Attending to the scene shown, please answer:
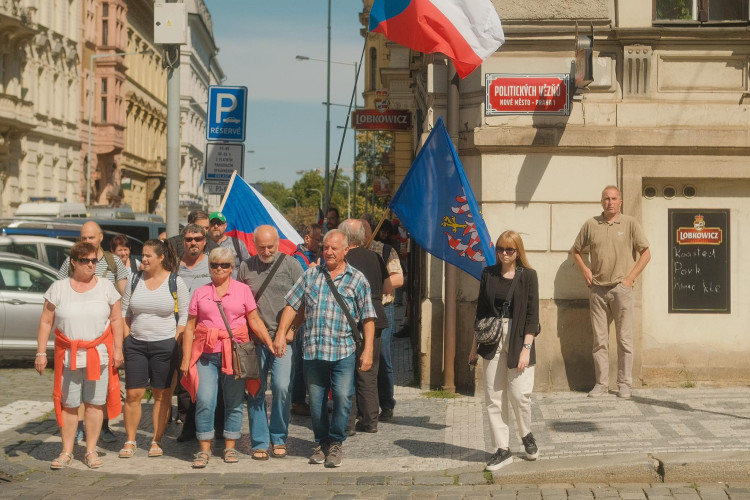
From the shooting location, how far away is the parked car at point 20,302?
14.7 m

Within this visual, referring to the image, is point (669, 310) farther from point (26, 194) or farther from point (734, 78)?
point (26, 194)

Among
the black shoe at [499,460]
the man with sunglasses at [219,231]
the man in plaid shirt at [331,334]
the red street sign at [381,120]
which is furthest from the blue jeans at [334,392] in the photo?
the red street sign at [381,120]

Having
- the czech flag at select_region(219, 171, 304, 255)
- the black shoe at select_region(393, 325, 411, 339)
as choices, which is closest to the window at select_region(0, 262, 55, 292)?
the czech flag at select_region(219, 171, 304, 255)

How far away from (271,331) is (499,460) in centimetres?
215

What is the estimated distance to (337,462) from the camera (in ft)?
27.5

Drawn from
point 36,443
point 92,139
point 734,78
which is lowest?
point 36,443

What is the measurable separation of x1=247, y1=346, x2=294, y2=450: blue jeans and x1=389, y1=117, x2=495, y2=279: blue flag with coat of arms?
6.91ft

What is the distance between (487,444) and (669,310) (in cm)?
345

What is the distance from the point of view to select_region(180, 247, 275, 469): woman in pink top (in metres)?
8.47

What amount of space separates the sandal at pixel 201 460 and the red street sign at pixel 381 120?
12.1m

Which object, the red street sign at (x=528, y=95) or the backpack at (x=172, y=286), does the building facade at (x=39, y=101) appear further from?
the backpack at (x=172, y=286)

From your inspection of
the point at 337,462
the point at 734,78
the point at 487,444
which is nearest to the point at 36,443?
the point at 337,462

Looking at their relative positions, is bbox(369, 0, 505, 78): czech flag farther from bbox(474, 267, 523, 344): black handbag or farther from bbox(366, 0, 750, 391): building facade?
bbox(474, 267, 523, 344): black handbag

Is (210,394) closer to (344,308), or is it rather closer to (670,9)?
(344,308)
